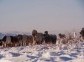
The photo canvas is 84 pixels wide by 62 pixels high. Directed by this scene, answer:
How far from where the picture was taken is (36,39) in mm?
11125

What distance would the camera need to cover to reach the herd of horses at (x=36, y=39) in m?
10.9

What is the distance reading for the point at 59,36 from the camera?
39.1ft

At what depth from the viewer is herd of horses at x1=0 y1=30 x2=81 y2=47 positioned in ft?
35.9

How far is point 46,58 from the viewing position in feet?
17.1

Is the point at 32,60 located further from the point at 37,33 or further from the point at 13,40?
the point at 13,40

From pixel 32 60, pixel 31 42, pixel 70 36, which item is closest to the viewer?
pixel 32 60

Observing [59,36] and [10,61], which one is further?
[59,36]

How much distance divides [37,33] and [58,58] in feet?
19.4

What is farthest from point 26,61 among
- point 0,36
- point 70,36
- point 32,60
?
point 0,36

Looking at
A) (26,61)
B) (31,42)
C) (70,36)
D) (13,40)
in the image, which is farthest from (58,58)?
(13,40)

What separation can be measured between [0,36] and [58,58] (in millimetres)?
7831

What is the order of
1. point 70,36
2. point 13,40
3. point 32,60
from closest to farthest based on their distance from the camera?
point 32,60
point 70,36
point 13,40

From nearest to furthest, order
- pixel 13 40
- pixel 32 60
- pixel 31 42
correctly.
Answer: pixel 32 60, pixel 31 42, pixel 13 40

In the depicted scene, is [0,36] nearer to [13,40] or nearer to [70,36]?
[13,40]
